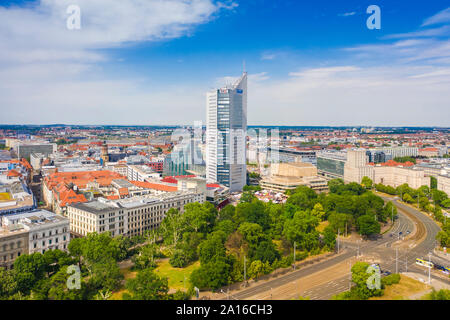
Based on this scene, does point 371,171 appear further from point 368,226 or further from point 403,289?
point 403,289

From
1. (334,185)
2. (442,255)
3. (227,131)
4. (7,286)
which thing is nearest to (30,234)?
(7,286)

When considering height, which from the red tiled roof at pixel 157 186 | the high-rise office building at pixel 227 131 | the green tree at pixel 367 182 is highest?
the high-rise office building at pixel 227 131

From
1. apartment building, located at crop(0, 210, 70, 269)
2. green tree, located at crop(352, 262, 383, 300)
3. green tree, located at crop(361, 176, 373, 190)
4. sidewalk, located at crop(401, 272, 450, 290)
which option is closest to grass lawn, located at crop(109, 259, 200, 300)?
apartment building, located at crop(0, 210, 70, 269)

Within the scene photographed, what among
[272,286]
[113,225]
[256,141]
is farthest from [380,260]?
[256,141]

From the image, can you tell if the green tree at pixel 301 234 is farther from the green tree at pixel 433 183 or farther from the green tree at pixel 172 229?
the green tree at pixel 433 183

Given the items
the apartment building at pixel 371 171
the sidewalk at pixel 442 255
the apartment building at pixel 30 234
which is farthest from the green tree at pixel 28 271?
the apartment building at pixel 371 171

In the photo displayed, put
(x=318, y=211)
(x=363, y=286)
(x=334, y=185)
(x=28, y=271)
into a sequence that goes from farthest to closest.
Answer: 1. (x=334, y=185)
2. (x=318, y=211)
3. (x=28, y=271)
4. (x=363, y=286)

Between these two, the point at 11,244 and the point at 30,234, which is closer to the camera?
the point at 11,244
